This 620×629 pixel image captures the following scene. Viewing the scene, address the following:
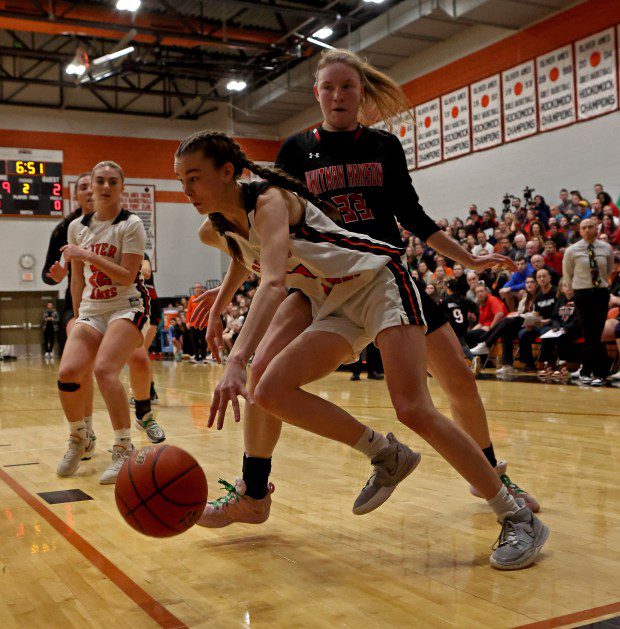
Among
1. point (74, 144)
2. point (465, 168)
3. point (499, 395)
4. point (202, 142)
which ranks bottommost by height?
point (499, 395)

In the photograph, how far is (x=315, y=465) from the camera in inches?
176

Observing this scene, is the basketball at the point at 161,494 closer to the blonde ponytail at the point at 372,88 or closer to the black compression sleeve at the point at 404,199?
the black compression sleeve at the point at 404,199

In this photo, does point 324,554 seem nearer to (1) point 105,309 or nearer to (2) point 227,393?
(2) point 227,393

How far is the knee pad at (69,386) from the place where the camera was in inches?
178

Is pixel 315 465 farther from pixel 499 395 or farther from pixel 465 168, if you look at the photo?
pixel 465 168

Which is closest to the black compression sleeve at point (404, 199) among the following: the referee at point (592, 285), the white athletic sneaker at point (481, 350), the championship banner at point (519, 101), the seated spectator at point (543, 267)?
the referee at point (592, 285)

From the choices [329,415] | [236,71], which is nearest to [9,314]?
[236,71]

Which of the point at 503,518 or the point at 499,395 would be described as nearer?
the point at 503,518

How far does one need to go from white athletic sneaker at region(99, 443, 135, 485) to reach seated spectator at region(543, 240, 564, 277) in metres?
8.61

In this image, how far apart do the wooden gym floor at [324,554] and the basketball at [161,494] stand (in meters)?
0.17

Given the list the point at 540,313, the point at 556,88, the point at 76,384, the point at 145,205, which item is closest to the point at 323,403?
the point at 76,384

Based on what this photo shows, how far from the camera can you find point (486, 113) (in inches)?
653

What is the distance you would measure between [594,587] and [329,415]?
1.03 m

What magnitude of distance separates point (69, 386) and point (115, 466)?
1.93ft
